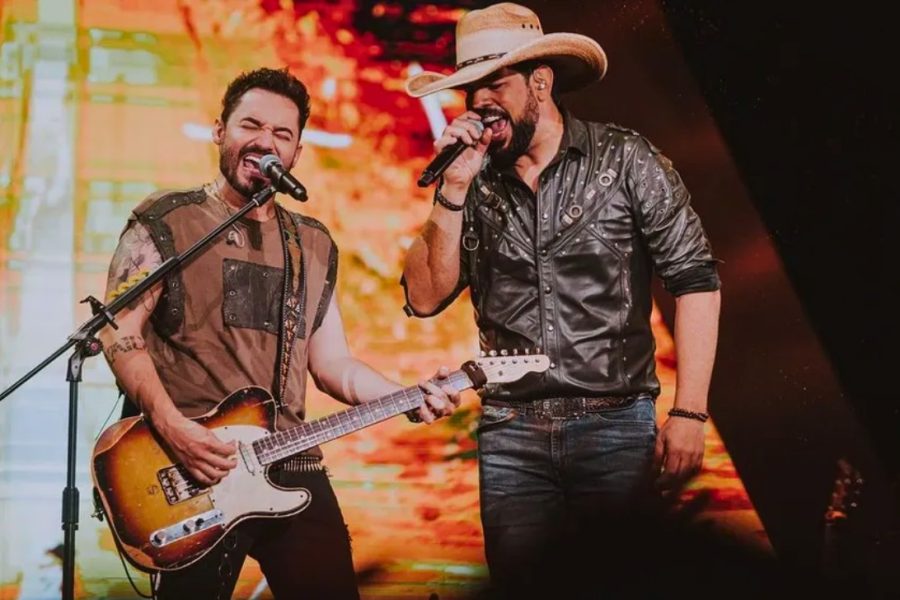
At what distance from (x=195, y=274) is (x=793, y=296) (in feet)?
6.62

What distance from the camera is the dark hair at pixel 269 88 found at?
11.1 ft

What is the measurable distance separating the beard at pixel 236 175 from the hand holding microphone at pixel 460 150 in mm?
662

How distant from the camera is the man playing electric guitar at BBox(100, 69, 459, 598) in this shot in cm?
300

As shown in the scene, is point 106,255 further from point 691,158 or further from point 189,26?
point 691,158

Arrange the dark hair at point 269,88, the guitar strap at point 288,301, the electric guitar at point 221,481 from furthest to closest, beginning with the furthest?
the dark hair at point 269,88, the guitar strap at point 288,301, the electric guitar at point 221,481

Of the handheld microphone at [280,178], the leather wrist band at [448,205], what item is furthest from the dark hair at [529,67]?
the handheld microphone at [280,178]

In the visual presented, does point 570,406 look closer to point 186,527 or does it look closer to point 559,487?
point 559,487

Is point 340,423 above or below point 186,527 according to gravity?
above

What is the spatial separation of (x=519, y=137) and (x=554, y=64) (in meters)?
0.32

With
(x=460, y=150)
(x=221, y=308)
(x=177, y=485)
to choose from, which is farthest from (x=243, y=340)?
(x=460, y=150)

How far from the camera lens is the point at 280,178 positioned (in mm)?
2912

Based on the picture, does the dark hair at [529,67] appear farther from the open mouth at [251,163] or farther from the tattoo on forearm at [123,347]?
the tattoo on forearm at [123,347]

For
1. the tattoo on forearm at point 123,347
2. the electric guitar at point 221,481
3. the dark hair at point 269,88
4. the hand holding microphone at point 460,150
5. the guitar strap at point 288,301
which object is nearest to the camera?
the hand holding microphone at point 460,150

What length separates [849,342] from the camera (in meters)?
3.74
